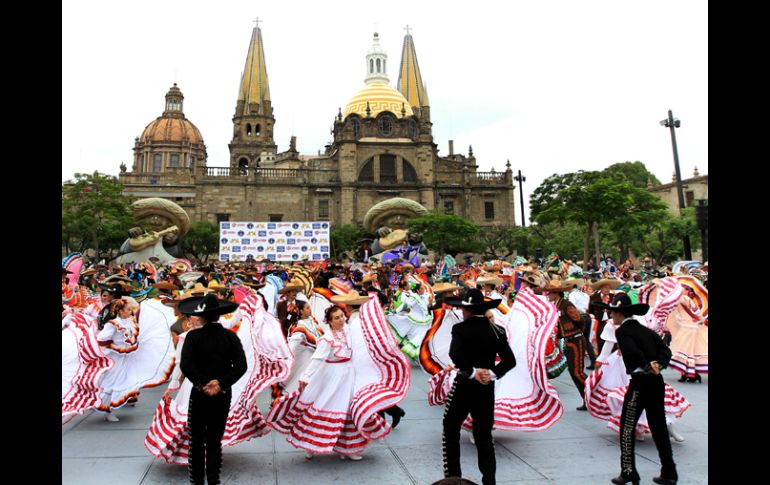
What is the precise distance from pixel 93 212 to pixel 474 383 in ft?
112

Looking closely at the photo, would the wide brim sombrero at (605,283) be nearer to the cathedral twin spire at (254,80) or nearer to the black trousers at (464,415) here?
the black trousers at (464,415)

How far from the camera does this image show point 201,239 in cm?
4950

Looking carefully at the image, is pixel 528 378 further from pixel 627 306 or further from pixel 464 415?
pixel 464 415

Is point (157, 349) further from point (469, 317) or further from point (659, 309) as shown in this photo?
point (659, 309)

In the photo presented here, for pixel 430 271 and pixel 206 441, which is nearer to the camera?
pixel 206 441

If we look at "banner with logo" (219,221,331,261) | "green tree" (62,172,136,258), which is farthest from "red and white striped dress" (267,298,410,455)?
"green tree" (62,172,136,258)

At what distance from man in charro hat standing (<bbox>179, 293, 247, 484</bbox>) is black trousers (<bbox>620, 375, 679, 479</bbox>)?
3.10m


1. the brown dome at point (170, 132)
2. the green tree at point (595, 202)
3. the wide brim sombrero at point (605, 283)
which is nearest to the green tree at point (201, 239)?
the green tree at point (595, 202)

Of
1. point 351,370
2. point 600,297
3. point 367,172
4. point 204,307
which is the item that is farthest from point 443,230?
point 204,307

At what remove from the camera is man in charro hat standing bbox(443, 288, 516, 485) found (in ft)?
14.5

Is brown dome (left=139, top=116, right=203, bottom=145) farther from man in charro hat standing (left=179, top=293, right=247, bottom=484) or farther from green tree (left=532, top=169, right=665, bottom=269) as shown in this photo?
man in charro hat standing (left=179, top=293, right=247, bottom=484)
